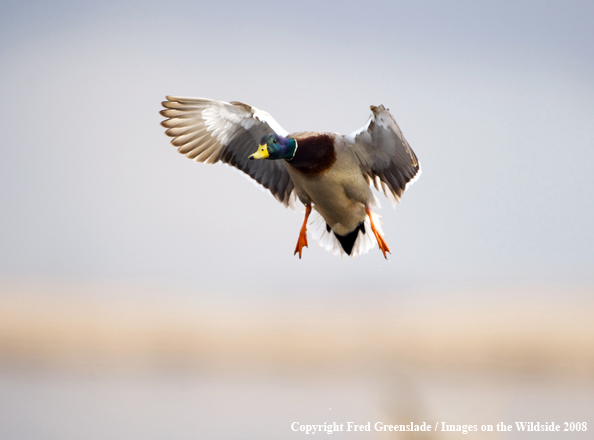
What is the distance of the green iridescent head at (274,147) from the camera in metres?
2.13

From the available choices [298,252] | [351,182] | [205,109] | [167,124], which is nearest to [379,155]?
[351,182]

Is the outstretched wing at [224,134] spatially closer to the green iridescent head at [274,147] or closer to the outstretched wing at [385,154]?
the green iridescent head at [274,147]

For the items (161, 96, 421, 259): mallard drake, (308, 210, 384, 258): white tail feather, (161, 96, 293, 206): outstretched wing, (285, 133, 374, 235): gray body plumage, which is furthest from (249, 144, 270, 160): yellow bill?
(308, 210, 384, 258): white tail feather

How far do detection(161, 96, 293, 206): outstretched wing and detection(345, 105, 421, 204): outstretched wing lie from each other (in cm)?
40

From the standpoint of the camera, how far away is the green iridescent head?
6.98 ft

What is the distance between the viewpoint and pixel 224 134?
8.81 ft

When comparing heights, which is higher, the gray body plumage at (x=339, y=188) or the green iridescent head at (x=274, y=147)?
the green iridescent head at (x=274, y=147)

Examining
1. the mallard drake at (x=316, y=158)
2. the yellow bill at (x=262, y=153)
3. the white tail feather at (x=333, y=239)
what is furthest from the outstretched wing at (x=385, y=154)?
the yellow bill at (x=262, y=153)

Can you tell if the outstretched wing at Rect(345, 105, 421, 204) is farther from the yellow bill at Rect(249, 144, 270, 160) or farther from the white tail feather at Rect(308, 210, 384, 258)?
the yellow bill at Rect(249, 144, 270, 160)

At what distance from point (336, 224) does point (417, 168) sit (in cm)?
45

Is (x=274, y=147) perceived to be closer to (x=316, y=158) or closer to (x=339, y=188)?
(x=316, y=158)

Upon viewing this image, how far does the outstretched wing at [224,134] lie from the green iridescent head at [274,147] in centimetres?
28

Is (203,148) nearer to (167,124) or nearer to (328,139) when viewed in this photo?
(167,124)

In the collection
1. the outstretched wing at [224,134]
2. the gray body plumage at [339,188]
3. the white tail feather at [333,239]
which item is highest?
the outstretched wing at [224,134]
